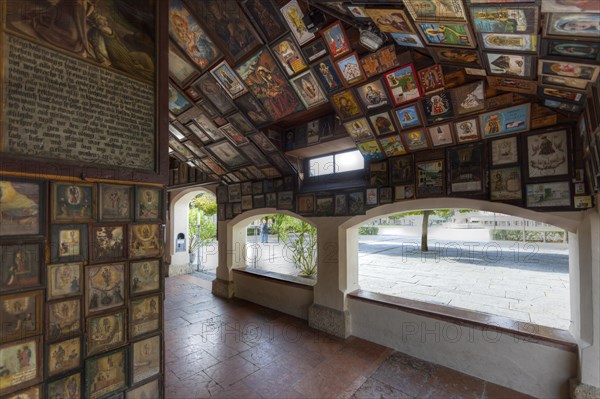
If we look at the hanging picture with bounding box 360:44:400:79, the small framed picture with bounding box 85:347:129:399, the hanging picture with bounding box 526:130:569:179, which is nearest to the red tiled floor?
the small framed picture with bounding box 85:347:129:399

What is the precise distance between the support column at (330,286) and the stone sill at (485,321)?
0.38 m

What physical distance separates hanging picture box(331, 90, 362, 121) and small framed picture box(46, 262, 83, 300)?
322 centimetres

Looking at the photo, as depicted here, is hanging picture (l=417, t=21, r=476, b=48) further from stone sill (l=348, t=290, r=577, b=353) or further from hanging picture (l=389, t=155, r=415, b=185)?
stone sill (l=348, t=290, r=577, b=353)

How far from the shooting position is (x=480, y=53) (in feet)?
7.46

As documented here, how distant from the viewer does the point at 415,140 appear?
368 centimetres

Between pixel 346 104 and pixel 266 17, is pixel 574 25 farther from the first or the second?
pixel 266 17

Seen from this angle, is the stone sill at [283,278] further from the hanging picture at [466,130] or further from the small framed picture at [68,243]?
the small framed picture at [68,243]

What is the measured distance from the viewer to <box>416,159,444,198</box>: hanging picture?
11.9ft

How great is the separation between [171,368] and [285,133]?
408 cm

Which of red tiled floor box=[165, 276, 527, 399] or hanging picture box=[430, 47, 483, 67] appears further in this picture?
red tiled floor box=[165, 276, 527, 399]

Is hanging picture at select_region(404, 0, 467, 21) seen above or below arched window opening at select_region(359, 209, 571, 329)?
above

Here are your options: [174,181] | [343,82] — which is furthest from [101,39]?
[174,181]

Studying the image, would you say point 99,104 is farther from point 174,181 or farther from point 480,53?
point 174,181

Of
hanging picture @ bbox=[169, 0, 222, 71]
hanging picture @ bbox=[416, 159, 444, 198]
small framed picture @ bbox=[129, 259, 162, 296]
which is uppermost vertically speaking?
hanging picture @ bbox=[169, 0, 222, 71]
